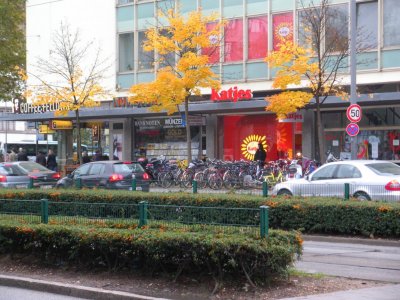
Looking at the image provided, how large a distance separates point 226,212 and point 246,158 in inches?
969

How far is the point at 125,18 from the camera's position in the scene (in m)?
36.6

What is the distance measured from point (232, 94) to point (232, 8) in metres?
4.93

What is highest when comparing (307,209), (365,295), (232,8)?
(232,8)

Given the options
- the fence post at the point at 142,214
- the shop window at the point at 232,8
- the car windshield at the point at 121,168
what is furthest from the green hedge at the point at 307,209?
the shop window at the point at 232,8

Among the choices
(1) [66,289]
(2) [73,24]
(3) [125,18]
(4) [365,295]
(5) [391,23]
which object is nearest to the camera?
(4) [365,295]

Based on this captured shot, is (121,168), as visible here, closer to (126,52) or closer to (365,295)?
(365,295)

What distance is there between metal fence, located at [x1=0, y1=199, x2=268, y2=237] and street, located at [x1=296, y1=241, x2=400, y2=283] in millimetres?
1731

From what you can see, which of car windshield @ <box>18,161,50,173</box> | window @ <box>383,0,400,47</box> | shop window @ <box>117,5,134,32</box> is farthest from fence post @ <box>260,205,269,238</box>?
shop window @ <box>117,5,134,32</box>

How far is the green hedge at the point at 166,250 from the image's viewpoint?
8.16 metres

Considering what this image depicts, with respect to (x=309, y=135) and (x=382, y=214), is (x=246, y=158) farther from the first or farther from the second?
(x=382, y=214)

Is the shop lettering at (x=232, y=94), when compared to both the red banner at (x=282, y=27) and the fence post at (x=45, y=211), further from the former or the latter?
the fence post at (x=45, y=211)

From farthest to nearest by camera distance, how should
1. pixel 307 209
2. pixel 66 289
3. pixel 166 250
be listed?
pixel 307 209
pixel 66 289
pixel 166 250

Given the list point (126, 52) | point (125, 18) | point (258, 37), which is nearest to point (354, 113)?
point (258, 37)

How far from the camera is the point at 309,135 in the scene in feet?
102
